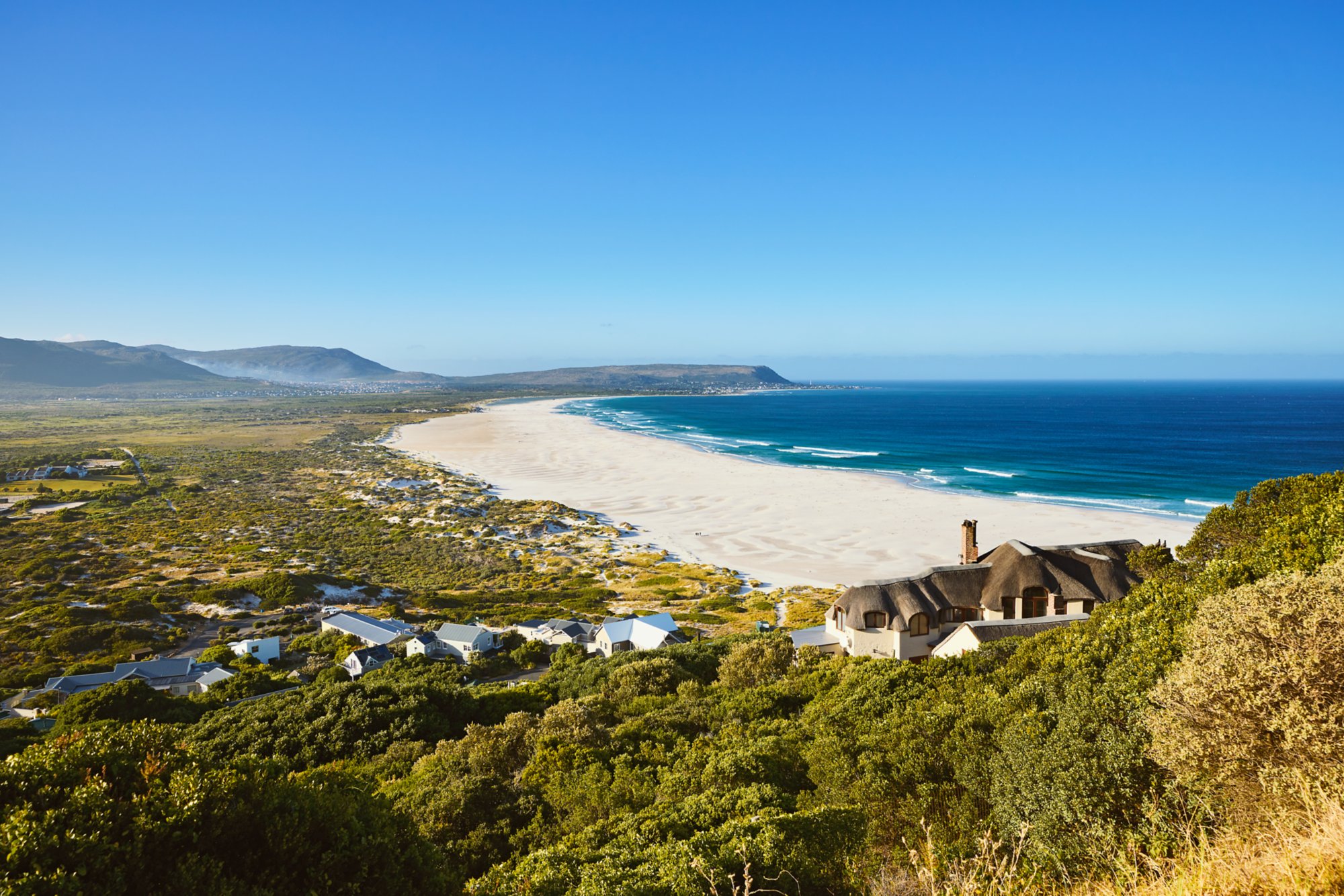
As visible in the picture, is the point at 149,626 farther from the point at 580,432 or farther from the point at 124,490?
the point at 580,432

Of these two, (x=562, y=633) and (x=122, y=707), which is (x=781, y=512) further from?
(x=122, y=707)

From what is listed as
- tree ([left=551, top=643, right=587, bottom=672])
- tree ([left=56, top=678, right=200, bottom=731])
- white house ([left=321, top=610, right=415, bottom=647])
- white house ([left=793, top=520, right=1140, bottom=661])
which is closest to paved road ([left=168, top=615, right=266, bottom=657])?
white house ([left=321, top=610, right=415, bottom=647])

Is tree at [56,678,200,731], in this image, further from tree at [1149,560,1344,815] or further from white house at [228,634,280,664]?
tree at [1149,560,1344,815]

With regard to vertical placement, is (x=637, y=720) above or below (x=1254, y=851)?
below

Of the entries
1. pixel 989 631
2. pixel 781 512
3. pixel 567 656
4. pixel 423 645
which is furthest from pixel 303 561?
pixel 989 631

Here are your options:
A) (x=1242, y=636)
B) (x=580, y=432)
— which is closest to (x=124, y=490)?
(x=580, y=432)

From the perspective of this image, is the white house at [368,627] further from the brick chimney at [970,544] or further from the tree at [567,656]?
the brick chimney at [970,544]

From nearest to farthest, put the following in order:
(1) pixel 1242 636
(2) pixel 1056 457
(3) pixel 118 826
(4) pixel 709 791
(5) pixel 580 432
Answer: (3) pixel 118 826 → (1) pixel 1242 636 → (4) pixel 709 791 → (2) pixel 1056 457 → (5) pixel 580 432
